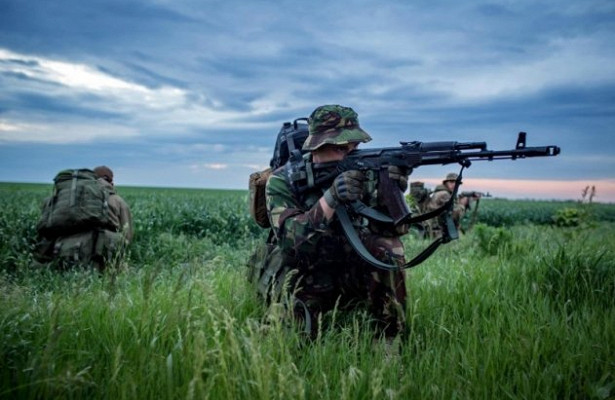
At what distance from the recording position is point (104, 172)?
9.02 m

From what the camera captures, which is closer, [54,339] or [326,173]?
[54,339]

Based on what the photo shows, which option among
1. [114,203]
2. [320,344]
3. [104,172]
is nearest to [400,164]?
[320,344]

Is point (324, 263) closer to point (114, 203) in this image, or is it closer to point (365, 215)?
point (365, 215)

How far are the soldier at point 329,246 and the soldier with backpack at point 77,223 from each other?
4.30 m

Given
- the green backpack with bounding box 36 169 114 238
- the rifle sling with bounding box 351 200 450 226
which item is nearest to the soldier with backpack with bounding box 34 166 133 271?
the green backpack with bounding box 36 169 114 238

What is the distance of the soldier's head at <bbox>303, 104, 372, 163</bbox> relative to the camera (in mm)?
4098

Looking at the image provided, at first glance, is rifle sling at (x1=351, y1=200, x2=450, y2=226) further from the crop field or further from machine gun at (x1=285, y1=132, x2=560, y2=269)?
the crop field

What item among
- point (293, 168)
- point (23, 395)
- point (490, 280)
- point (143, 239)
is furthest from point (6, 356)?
point (143, 239)

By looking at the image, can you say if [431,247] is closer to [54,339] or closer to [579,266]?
[579,266]

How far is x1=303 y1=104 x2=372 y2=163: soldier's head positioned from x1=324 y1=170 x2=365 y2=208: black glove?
326mm

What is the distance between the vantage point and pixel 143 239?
35.6ft

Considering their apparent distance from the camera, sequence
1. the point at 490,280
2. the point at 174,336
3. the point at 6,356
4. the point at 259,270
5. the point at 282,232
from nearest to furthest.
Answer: the point at 6,356 < the point at 174,336 < the point at 282,232 < the point at 259,270 < the point at 490,280

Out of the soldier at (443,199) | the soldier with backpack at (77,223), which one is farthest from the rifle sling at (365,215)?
the soldier at (443,199)

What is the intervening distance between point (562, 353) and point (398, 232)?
1569 mm
